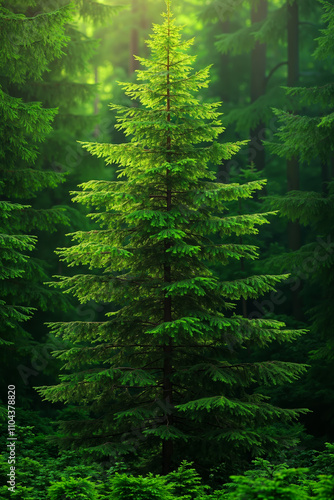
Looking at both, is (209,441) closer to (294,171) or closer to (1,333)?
(1,333)

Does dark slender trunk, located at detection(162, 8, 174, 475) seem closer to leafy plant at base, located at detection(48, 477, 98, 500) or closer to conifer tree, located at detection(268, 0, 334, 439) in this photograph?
leafy plant at base, located at detection(48, 477, 98, 500)

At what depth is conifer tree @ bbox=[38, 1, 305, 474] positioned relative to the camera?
7.78 metres

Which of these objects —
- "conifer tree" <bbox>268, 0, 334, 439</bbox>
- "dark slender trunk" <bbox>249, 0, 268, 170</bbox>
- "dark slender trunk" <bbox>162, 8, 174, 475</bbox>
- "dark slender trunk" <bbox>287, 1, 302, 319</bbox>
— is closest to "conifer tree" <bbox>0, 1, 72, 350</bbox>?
→ "dark slender trunk" <bbox>162, 8, 174, 475</bbox>

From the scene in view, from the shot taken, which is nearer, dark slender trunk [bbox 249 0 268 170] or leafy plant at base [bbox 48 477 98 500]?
leafy plant at base [bbox 48 477 98 500]

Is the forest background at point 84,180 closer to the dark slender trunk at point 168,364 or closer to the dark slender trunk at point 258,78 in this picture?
the dark slender trunk at point 258,78

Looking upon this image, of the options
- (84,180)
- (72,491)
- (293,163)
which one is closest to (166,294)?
(72,491)

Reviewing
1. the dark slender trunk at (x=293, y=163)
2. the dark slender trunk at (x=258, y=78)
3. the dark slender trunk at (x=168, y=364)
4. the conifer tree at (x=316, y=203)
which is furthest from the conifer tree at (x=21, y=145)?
the dark slender trunk at (x=258, y=78)

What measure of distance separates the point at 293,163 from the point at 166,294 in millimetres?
11028

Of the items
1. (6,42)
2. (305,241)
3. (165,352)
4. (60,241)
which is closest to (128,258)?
(165,352)

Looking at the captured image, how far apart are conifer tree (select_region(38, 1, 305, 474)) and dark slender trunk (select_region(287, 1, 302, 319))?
907 cm

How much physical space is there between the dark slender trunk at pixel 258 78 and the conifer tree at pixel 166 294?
37.8ft

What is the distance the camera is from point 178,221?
8219 mm

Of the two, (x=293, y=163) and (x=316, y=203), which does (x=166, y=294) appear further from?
(x=293, y=163)

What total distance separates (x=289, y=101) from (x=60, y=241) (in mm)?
9140
